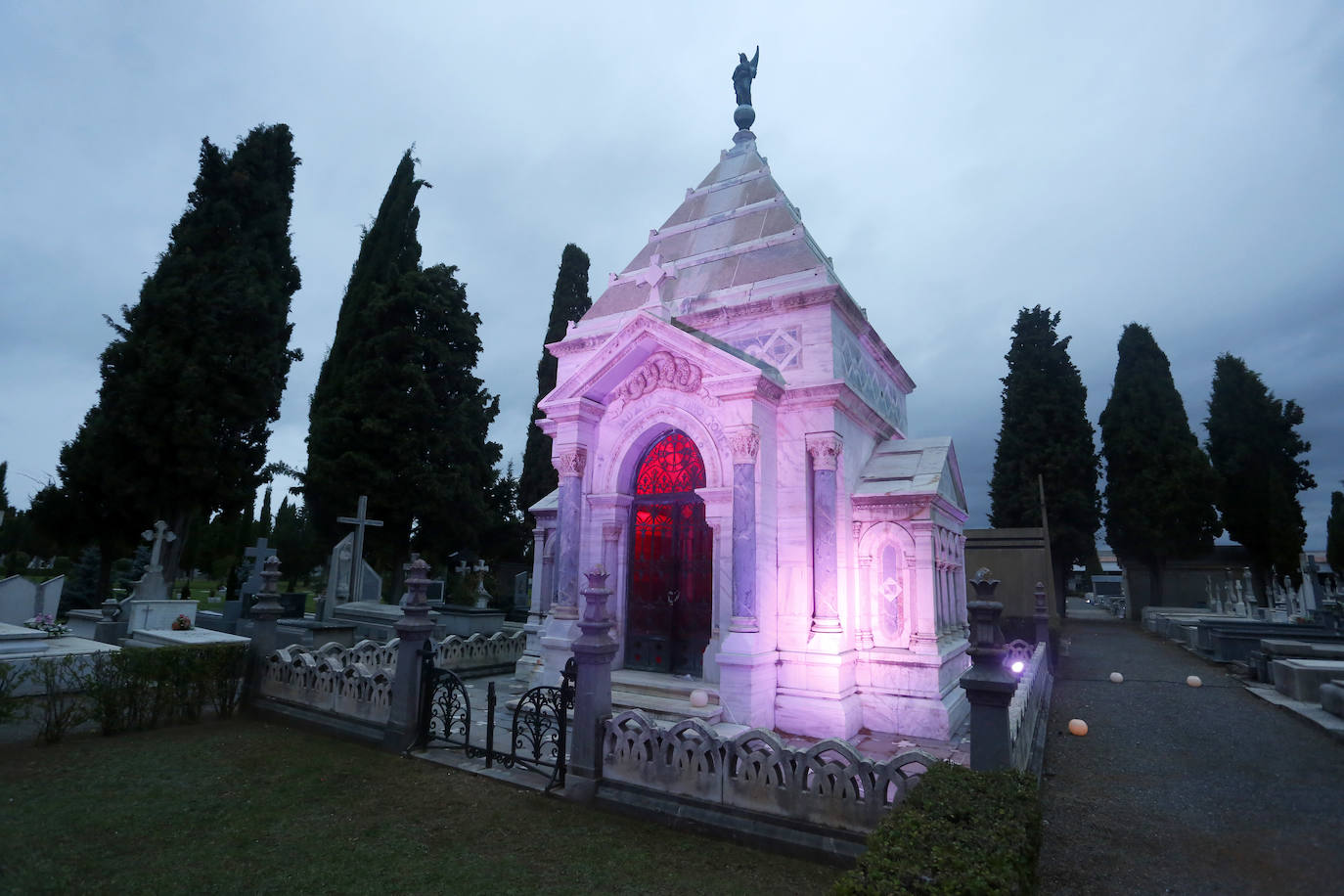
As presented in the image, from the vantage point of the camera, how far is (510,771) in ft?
24.5

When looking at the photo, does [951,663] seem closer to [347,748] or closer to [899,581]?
[899,581]

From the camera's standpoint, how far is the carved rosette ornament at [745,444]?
9.37m

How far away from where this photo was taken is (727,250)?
40.3 ft

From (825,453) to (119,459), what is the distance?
24553 millimetres

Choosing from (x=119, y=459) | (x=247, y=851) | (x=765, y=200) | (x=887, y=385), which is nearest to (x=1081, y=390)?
(x=887, y=385)

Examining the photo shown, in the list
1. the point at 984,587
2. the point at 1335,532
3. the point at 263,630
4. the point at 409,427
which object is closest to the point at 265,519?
the point at 409,427

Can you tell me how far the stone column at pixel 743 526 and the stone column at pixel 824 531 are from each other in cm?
106

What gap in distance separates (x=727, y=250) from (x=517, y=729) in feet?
30.0

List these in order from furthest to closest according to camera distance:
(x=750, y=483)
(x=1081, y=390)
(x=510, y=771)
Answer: (x=1081, y=390), (x=750, y=483), (x=510, y=771)

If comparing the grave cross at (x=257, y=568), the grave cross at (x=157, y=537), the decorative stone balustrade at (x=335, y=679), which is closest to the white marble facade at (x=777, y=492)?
the decorative stone balustrade at (x=335, y=679)

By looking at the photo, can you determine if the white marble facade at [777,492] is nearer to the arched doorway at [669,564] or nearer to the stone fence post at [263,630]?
the arched doorway at [669,564]

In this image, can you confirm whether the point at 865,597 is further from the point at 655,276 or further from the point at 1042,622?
the point at 1042,622

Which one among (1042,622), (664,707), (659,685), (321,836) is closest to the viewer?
(321,836)

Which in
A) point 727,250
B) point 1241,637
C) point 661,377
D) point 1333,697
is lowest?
point 1333,697
